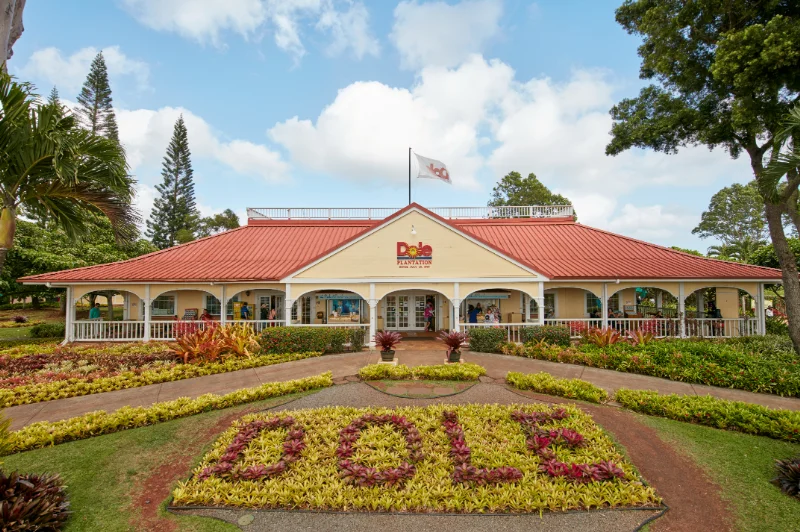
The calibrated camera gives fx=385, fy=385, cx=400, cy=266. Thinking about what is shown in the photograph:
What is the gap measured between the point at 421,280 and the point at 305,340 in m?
5.08

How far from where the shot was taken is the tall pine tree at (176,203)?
4081 cm

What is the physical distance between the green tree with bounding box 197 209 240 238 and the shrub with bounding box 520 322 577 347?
38.9 m

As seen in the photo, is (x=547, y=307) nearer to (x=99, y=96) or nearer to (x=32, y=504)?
(x=32, y=504)

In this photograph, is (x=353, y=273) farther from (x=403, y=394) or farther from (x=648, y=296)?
Result: (x=648, y=296)

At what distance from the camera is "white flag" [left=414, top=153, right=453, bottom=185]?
17.7 meters

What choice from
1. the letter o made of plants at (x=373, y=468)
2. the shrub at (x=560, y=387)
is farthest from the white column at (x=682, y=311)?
the letter o made of plants at (x=373, y=468)

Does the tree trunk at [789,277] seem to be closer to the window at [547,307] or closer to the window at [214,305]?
the window at [547,307]

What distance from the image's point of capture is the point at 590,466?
5.84 meters

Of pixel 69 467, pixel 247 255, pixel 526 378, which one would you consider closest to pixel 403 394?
pixel 526 378

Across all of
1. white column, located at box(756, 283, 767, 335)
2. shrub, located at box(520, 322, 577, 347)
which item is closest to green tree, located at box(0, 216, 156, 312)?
shrub, located at box(520, 322, 577, 347)

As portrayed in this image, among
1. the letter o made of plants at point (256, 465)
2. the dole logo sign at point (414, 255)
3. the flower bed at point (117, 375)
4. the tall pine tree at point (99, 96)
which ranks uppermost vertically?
the tall pine tree at point (99, 96)

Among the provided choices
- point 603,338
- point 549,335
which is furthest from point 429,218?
point 603,338

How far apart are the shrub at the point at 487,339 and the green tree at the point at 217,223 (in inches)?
1482

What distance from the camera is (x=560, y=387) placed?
29.4 ft
